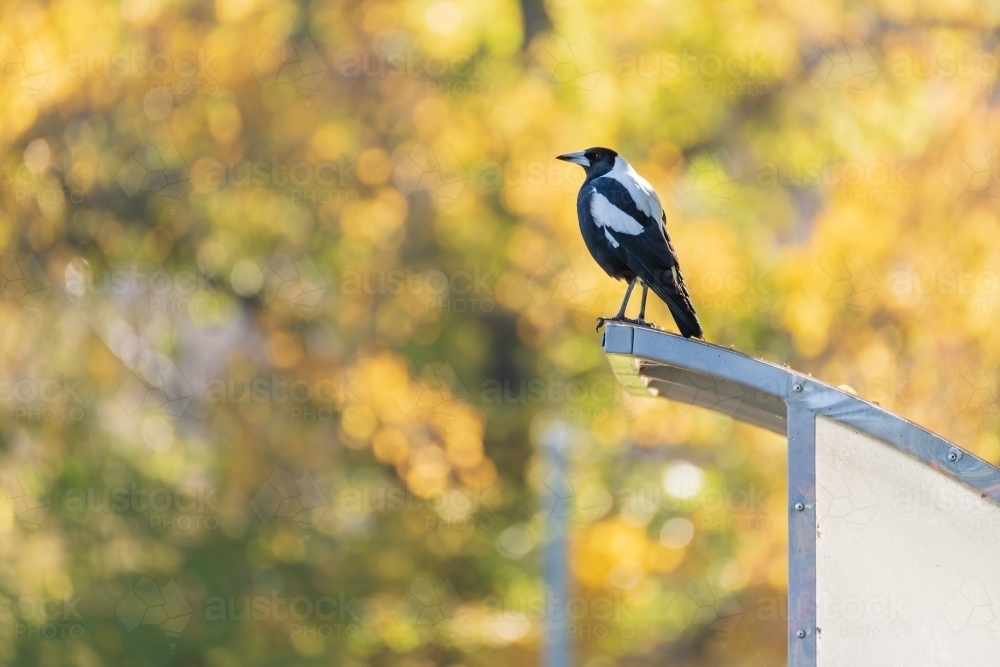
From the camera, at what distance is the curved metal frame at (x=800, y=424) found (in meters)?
2.70

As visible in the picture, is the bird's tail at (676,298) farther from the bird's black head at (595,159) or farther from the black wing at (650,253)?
the bird's black head at (595,159)

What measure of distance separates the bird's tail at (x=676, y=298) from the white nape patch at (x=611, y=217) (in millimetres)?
222

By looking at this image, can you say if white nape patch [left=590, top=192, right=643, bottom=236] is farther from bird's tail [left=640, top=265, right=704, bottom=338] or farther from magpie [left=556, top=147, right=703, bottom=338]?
bird's tail [left=640, top=265, right=704, bottom=338]

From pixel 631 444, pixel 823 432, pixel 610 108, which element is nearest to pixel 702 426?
pixel 631 444

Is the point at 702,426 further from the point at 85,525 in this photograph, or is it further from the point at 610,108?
the point at 85,525

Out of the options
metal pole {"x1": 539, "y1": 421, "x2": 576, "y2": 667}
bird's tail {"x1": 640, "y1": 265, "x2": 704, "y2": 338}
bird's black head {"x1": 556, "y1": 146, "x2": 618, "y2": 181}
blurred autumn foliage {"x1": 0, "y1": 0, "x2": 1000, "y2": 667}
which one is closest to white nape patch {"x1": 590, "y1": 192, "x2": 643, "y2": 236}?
bird's tail {"x1": 640, "y1": 265, "x2": 704, "y2": 338}

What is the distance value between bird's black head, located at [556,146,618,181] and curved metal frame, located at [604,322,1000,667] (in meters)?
2.27

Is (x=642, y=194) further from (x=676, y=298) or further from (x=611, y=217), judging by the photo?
(x=676, y=298)

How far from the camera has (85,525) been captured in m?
9.38

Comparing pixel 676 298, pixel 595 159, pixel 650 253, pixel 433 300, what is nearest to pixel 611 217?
pixel 650 253

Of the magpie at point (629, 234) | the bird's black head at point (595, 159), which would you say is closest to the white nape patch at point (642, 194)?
the magpie at point (629, 234)

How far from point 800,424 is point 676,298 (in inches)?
48.4

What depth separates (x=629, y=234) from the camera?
4.42 meters

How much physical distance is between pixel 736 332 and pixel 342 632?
13.1 feet
